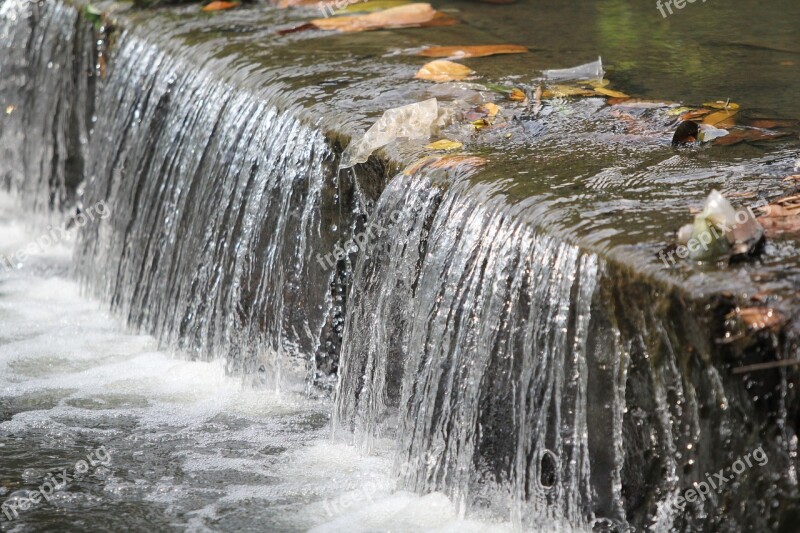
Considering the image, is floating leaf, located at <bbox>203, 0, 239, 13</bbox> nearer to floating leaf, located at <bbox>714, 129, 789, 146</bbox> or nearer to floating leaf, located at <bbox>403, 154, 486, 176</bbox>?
floating leaf, located at <bbox>403, 154, 486, 176</bbox>

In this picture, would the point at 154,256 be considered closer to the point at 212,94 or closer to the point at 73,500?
the point at 212,94

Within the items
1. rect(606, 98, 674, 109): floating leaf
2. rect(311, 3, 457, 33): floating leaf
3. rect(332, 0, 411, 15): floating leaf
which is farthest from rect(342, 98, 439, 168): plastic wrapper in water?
rect(332, 0, 411, 15): floating leaf

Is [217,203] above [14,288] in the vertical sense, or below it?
above

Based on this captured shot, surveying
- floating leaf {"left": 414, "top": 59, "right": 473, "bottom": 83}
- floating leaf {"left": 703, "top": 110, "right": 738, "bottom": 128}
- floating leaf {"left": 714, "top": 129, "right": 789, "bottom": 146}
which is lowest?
floating leaf {"left": 714, "top": 129, "right": 789, "bottom": 146}

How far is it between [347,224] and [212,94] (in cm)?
139

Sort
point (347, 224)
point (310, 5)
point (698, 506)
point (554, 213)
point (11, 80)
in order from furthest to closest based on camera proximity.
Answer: point (11, 80)
point (310, 5)
point (347, 224)
point (554, 213)
point (698, 506)

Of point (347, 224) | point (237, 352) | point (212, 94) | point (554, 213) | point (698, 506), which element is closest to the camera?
point (698, 506)

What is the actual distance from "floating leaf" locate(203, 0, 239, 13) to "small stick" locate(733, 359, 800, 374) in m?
4.92

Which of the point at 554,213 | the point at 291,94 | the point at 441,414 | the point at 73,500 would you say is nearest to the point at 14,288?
the point at 291,94

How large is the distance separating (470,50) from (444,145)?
1644 mm

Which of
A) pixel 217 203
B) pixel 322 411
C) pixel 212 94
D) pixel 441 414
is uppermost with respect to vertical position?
pixel 212 94

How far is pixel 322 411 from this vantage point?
15.2ft

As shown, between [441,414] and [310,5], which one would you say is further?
[310,5]

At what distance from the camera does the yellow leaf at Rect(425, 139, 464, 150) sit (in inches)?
162
